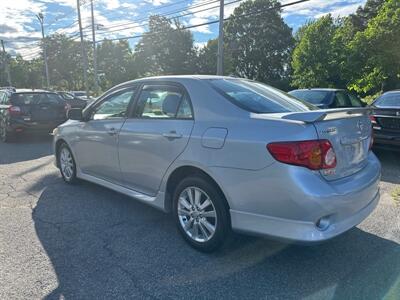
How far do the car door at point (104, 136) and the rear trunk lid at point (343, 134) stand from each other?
216 centimetres

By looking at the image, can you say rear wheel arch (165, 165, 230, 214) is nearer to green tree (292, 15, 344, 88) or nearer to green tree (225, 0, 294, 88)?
green tree (292, 15, 344, 88)

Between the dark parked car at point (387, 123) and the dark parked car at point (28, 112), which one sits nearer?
the dark parked car at point (387, 123)

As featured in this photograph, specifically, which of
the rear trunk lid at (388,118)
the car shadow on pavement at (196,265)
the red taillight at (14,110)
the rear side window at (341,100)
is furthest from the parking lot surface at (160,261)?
the red taillight at (14,110)

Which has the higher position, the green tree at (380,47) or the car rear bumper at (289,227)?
the green tree at (380,47)

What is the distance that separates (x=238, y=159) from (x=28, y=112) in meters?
8.26

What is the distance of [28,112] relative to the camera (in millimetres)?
9391

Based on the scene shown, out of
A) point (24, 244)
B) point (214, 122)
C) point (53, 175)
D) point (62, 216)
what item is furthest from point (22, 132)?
point (214, 122)

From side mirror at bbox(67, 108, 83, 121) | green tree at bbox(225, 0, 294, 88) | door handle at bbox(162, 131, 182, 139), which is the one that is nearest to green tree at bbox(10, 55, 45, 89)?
green tree at bbox(225, 0, 294, 88)

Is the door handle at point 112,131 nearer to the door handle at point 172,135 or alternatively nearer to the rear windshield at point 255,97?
the door handle at point 172,135

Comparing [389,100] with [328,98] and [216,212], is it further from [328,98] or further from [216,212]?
[216,212]

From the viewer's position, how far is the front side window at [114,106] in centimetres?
416

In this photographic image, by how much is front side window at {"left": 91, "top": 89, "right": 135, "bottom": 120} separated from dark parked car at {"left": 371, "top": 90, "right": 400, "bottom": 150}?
15.5 feet

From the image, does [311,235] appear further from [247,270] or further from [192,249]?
[192,249]

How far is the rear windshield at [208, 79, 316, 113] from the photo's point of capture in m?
3.17
